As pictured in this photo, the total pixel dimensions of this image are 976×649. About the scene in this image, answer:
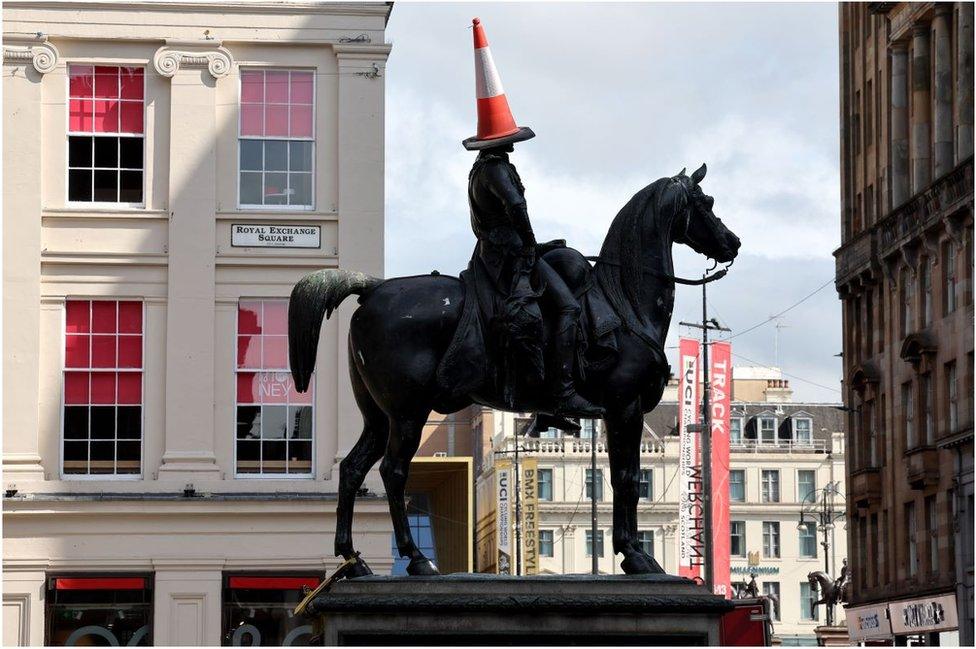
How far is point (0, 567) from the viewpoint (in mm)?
36750

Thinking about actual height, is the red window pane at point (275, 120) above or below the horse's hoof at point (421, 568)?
above

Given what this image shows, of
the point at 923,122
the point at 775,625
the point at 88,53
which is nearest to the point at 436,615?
the point at 88,53

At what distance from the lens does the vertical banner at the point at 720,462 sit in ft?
180

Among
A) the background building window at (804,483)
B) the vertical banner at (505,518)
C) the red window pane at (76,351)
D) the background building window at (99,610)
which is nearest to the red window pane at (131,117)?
the red window pane at (76,351)

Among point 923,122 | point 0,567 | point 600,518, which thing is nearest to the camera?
point 0,567

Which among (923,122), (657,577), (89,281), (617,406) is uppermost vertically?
(923,122)

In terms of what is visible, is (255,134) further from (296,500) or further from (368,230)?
(296,500)

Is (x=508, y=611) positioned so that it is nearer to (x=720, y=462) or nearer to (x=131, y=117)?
(x=131, y=117)

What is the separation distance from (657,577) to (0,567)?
24.4 metres

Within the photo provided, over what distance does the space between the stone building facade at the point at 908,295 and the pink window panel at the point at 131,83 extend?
23.3 meters

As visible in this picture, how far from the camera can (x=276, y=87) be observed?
127ft

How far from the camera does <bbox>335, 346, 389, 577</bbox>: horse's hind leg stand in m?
15.1

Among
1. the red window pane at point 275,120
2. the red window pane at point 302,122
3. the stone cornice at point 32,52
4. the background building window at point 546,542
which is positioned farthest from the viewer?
the background building window at point 546,542

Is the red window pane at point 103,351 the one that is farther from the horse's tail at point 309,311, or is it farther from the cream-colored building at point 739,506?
the cream-colored building at point 739,506
